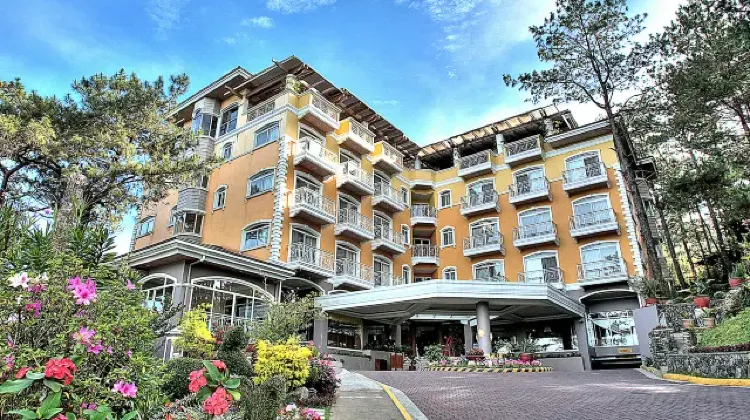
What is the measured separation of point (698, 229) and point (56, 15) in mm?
43685

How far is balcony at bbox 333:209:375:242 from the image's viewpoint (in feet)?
78.0

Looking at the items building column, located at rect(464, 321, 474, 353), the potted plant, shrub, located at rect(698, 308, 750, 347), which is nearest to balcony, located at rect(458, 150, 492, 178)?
building column, located at rect(464, 321, 474, 353)

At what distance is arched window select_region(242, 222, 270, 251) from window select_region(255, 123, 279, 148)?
15.0 ft

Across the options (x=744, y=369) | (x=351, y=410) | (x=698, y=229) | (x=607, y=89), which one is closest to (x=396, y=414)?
(x=351, y=410)

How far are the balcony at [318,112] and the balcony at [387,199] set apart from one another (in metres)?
4.66

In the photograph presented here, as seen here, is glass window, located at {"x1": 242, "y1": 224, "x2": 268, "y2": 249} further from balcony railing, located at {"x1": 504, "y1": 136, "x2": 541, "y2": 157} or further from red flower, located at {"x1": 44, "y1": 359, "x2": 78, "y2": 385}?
red flower, located at {"x1": 44, "y1": 359, "x2": 78, "y2": 385}

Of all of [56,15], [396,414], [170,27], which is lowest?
[396,414]

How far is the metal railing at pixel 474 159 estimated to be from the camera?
30114mm

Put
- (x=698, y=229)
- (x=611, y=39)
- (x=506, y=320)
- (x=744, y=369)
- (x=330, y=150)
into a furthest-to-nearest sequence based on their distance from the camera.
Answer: (x=698, y=229)
(x=506, y=320)
(x=330, y=150)
(x=611, y=39)
(x=744, y=369)

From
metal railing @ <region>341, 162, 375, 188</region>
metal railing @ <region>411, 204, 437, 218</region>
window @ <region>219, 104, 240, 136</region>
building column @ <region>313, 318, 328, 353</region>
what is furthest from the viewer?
metal railing @ <region>411, 204, 437, 218</region>

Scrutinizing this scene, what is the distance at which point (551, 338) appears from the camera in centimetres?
2625

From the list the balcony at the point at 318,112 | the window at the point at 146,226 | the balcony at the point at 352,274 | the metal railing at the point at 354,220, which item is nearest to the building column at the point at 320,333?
the balcony at the point at 352,274

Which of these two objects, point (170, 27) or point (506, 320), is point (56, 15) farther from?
point (506, 320)

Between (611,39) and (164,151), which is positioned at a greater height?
(611,39)
